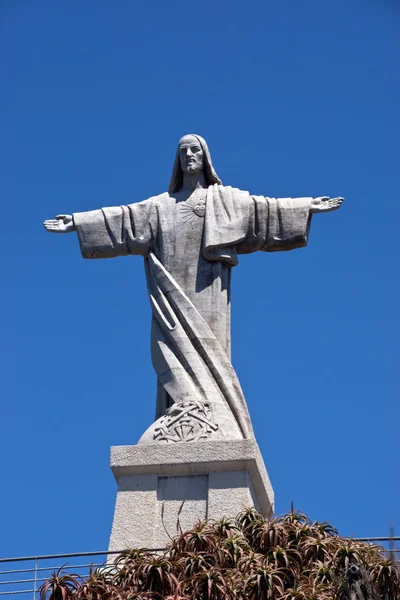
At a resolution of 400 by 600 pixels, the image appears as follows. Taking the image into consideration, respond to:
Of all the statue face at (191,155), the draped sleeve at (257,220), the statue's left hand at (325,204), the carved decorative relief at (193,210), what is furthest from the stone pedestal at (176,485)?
the statue face at (191,155)

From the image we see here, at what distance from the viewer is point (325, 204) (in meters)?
25.6

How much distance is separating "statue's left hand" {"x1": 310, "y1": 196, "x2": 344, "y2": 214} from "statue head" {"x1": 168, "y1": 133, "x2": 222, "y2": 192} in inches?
55.6

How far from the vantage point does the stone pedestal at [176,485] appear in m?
23.0

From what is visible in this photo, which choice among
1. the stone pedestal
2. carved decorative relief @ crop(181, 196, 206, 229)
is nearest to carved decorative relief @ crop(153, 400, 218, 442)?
the stone pedestal

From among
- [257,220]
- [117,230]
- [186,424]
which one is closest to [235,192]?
[257,220]

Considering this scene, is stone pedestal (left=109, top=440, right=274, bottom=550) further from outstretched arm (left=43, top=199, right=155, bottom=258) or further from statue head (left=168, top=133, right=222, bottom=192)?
statue head (left=168, top=133, right=222, bottom=192)

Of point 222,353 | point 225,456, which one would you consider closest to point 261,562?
point 225,456

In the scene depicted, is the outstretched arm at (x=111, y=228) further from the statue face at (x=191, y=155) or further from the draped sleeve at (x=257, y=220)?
the draped sleeve at (x=257, y=220)

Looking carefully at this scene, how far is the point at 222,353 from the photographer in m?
24.6

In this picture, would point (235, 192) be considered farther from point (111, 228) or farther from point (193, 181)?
point (111, 228)

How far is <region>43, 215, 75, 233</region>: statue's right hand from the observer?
2581 centimetres

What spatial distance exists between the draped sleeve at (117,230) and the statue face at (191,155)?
0.72 meters

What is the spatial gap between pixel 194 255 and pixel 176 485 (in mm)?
3478

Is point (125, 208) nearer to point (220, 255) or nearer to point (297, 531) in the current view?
point (220, 255)
